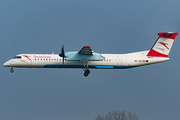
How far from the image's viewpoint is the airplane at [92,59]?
1358 inches

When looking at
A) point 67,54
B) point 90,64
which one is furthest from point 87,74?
point 67,54

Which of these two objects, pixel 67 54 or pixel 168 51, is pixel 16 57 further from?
pixel 168 51

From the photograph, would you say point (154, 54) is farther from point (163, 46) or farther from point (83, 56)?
point (83, 56)

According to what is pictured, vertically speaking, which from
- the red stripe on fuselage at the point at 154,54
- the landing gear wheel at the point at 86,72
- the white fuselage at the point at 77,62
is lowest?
the landing gear wheel at the point at 86,72

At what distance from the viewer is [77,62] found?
115 feet

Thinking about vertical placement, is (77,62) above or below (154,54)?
below

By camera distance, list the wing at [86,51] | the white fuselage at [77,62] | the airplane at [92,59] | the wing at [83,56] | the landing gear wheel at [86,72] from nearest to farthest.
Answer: the wing at [86,51] < the wing at [83,56] < the airplane at [92,59] < the white fuselage at [77,62] < the landing gear wheel at [86,72]

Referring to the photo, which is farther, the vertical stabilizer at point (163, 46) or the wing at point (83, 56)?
the vertical stabilizer at point (163, 46)

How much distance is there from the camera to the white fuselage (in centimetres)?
3483

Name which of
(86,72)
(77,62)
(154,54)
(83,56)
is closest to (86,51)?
(83,56)

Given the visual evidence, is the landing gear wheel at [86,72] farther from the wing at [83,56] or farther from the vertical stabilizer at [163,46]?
the vertical stabilizer at [163,46]

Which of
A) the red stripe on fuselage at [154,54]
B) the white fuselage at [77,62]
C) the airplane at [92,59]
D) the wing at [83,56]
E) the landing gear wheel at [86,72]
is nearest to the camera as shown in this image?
the wing at [83,56]

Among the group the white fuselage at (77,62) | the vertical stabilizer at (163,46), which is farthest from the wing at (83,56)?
the vertical stabilizer at (163,46)

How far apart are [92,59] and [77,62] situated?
1912 millimetres
